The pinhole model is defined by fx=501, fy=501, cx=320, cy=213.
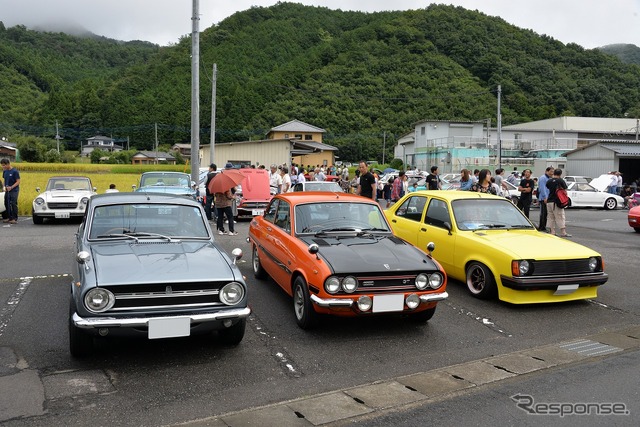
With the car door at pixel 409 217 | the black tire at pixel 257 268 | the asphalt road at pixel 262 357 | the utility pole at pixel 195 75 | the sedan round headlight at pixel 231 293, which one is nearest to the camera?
the asphalt road at pixel 262 357

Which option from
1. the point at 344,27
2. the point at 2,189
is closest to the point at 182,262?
the point at 2,189

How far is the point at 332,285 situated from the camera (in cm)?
517

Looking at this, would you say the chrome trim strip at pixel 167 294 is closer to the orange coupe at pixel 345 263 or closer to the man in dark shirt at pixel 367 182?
the orange coupe at pixel 345 263

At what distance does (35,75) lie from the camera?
259 feet

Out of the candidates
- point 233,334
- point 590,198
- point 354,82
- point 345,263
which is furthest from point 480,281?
point 354,82

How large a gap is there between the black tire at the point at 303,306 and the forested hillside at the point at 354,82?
212ft

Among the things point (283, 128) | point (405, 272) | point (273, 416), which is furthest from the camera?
point (283, 128)

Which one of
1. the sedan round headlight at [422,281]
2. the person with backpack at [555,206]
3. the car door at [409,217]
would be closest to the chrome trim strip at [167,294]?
the sedan round headlight at [422,281]

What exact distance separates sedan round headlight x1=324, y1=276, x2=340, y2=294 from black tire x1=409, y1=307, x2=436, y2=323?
1275 mm

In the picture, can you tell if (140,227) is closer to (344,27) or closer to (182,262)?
(182,262)

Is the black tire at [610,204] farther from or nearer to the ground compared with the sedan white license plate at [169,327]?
farther from the ground

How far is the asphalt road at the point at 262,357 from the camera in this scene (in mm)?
3844

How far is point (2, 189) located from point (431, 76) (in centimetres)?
6581

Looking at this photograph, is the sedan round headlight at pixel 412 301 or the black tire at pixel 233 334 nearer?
the black tire at pixel 233 334
